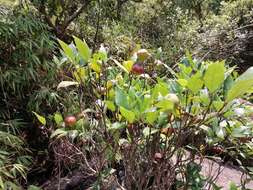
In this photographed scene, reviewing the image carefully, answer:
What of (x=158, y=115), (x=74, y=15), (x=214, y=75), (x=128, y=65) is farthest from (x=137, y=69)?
(x=74, y=15)

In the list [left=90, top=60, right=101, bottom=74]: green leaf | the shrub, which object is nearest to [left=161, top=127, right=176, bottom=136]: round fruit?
the shrub

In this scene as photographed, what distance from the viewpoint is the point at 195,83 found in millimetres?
1292

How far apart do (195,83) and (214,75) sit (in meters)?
0.08

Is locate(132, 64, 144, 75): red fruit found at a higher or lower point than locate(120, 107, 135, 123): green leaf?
higher

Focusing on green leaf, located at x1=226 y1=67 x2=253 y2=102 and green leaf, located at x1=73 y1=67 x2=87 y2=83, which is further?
green leaf, located at x1=73 y1=67 x2=87 y2=83

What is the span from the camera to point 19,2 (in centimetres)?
427

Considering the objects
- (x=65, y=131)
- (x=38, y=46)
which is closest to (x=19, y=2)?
(x=38, y=46)

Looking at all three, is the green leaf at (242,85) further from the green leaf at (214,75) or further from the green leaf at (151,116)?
the green leaf at (151,116)

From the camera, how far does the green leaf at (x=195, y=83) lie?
4.22 ft

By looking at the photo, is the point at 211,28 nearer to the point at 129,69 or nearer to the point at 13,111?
the point at 13,111

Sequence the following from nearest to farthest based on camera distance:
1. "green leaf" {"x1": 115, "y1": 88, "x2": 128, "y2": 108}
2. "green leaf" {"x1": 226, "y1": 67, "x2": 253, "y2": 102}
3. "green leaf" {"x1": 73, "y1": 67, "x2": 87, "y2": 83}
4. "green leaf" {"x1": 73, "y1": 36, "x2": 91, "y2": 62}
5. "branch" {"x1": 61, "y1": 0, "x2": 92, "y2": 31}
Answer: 1. "green leaf" {"x1": 226, "y1": 67, "x2": 253, "y2": 102}
2. "green leaf" {"x1": 115, "y1": 88, "x2": 128, "y2": 108}
3. "green leaf" {"x1": 73, "y1": 36, "x2": 91, "y2": 62}
4. "green leaf" {"x1": 73, "y1": 67, "x2": 87, "y2": 83}
5. "branch" {"x1": 61, "y1": 0, "x2": 92, "y2": 31}

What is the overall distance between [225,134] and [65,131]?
649mm

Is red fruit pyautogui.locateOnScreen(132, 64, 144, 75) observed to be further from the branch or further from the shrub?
the branch

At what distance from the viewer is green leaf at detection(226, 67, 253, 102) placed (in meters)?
1.18
